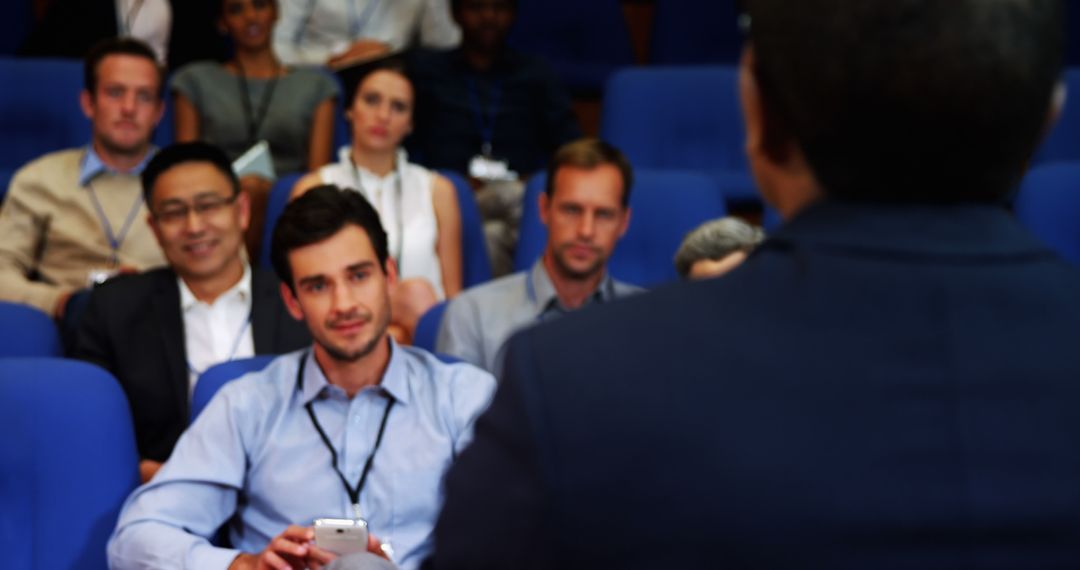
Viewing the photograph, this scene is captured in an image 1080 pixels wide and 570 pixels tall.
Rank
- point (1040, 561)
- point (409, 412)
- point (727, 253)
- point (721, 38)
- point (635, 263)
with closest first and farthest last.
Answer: point (1040, 561) < point (409, 412) < point (727, 253) < point (635, 263) < point (721, 38)

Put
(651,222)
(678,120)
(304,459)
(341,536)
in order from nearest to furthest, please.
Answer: (341,536) < (304,459) < (651,222) < (678,120)

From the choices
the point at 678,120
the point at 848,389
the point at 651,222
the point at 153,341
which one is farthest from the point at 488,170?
the point at 848,389

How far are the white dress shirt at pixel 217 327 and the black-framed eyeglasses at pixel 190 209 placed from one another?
0.40ft

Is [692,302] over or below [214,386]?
over

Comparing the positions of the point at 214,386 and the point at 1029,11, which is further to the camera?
the point at 214,386

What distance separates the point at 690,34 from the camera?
405cm

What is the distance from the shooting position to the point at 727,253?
230 cm

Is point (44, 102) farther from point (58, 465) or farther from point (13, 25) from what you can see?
point (58, 465)

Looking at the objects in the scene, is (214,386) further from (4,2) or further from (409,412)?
(4,2)

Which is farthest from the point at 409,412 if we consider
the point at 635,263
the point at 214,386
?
the point at 635,263

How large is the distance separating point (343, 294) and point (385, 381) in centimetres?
14

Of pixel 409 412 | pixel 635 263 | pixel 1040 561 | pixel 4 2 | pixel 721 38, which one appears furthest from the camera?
pixel 721 38

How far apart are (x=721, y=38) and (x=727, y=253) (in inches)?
75.3

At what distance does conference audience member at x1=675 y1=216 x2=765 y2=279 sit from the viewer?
2.29 m
